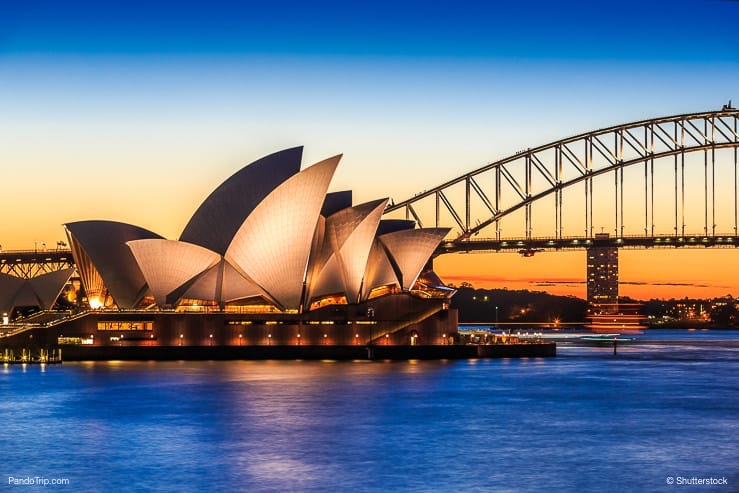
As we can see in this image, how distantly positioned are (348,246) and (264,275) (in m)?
5.66

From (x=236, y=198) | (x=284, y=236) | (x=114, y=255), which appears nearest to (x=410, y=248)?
(x=284, y=236)

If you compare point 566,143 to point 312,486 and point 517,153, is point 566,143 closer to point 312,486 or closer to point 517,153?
point 517,153

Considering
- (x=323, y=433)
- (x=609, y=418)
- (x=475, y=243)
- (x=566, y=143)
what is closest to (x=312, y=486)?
(x=323, y=433)

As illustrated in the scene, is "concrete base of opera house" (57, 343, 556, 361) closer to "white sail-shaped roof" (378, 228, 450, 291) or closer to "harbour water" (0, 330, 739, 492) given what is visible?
"white sail-shaped roof" (378, 228, 450, 291)

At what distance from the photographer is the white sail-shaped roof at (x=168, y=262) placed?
70.1 m

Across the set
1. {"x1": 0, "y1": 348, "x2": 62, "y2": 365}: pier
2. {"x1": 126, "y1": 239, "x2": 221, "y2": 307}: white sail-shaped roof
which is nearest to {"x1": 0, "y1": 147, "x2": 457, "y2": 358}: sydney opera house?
{"x1": 126, "y1": 239, "x2": 221, "y2": 307}: white sail-shaped roof

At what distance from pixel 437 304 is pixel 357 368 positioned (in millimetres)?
14970

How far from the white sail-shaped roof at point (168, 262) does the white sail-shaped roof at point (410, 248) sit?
12.6 m

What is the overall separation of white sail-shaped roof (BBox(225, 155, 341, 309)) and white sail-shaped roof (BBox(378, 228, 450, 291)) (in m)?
8.02

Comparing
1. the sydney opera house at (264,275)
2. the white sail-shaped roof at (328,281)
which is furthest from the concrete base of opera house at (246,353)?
the white sail-shaped roof at (328,281)

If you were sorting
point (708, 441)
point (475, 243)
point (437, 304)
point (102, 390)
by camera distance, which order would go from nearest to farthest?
point (708, 441) < point (102, 390) < point (437, 304) < point (475, 243)

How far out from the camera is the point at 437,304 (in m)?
76.0

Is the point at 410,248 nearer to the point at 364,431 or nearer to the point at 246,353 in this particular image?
the point at 246,353

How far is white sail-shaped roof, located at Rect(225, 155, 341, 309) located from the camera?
65.6 metres
